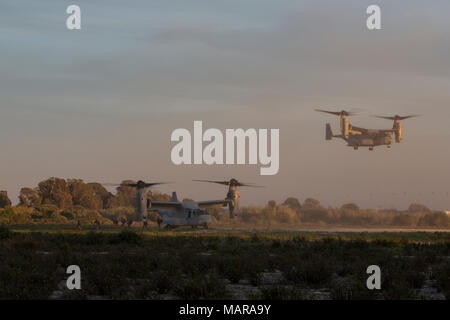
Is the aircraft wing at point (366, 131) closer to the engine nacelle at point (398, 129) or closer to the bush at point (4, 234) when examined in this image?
the engine nacelle at point (398, 129)

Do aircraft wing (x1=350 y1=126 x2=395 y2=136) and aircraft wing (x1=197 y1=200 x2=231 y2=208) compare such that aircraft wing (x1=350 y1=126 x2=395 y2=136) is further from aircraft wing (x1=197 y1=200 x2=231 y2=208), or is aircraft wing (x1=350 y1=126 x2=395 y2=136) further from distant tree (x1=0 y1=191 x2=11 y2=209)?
distant tree (x1=0 y1=191 x2=11 y2=209)

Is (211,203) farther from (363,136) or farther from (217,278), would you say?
(217,278)

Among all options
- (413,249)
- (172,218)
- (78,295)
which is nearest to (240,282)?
(78,295)

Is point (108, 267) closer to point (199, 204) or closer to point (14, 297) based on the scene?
point (14, 297)

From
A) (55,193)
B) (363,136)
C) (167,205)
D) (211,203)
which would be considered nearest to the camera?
(167,205)

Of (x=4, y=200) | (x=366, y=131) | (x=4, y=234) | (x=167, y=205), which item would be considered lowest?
(x=4, y=234)

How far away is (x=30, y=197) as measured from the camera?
179250 mm

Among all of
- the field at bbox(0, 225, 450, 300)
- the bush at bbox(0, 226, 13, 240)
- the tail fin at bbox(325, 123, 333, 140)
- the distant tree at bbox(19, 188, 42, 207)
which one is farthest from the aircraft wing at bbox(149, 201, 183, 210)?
the distant tree at bbox(19, 188, 42, 207)

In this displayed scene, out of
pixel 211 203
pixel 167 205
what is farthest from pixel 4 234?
pixel 211 203

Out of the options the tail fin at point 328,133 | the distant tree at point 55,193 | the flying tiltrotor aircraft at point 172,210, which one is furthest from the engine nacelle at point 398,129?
the distant tree at point 55,193

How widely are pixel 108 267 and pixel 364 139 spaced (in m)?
83.9

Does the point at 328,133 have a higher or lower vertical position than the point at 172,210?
higher

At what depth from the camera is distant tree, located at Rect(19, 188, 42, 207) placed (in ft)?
579
